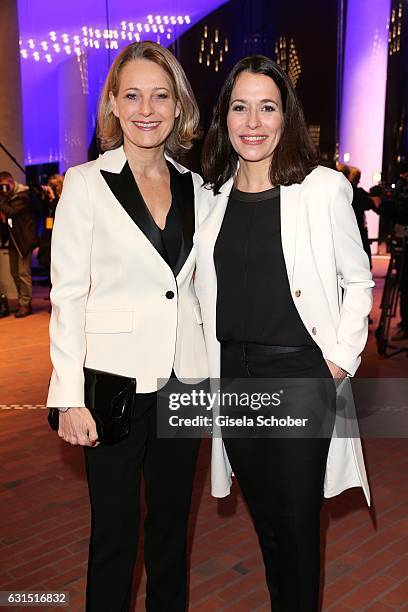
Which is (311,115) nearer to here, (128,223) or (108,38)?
(108,38)

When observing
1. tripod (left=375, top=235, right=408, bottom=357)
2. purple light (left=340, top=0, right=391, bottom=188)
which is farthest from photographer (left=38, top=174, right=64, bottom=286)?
purple light (left=340, top=0, right=391, bottom=188)

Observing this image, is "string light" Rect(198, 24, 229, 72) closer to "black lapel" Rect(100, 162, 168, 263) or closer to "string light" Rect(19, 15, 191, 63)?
"string light" Rect(19, 15, 191, 63)

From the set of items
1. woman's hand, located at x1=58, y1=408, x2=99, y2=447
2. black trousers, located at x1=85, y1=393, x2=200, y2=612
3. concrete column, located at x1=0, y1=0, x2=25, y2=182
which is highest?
concrete column, located at x1=0, y1=0, x2=25, y2=182


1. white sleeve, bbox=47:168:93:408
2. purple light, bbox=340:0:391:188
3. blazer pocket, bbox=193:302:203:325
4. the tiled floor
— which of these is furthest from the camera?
purple light, bbox=340:0:391:188

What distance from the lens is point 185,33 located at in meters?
14.5

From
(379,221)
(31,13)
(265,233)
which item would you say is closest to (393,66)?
(379,221)

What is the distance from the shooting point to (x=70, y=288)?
1944mm

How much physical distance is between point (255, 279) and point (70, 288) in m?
0.58

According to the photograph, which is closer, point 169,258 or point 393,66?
point 169,258

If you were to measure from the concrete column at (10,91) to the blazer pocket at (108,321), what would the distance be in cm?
1194

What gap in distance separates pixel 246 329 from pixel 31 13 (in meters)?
13.8

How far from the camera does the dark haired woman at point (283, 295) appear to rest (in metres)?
2.04

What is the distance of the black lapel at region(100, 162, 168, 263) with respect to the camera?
2010mm

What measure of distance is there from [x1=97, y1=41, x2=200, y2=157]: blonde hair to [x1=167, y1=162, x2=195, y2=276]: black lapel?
10 centimetres
